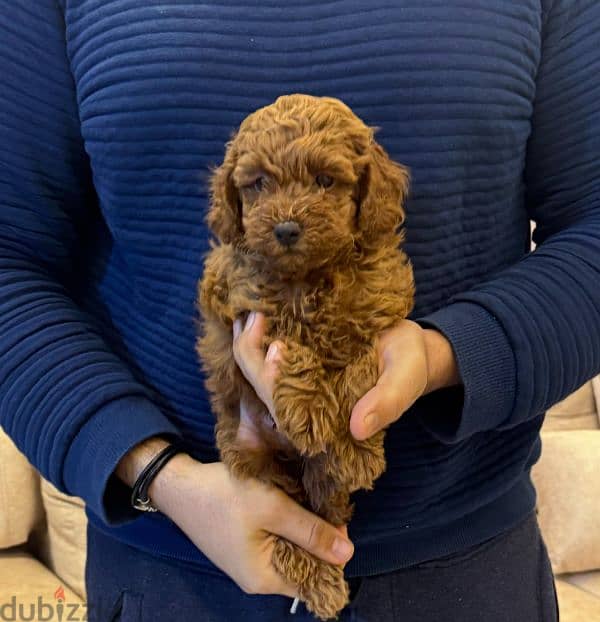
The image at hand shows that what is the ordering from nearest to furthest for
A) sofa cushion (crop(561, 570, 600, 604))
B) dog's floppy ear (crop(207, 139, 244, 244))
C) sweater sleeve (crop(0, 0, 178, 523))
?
dog's floppy ear (crop(207, 139, 244, 244)) < sweater sleeve (crop(0, 0, 178, 523)) < sofa cushion (crop(561, 570, 600, 604))

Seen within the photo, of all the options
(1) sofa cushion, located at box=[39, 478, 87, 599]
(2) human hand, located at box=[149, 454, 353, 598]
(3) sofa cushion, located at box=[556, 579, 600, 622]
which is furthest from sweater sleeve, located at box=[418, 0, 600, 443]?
(1) sofa cushion, located at box=[39, 478, 87, 599]

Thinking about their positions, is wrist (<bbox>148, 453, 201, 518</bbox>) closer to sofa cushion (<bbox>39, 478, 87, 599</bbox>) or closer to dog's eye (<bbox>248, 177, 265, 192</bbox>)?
dog's eye (<bbox>248, 177, 265, 192</bbox>)

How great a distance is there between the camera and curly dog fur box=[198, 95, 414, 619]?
3.10 ft

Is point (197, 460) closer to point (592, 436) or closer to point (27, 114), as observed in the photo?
point (27, 114)

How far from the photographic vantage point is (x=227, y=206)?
1.02 metres

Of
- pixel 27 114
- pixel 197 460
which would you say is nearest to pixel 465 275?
pixel 197 460

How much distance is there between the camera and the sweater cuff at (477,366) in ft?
3.40

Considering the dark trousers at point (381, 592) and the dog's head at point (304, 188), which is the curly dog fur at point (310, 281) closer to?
the dog's head at point (304, 188)

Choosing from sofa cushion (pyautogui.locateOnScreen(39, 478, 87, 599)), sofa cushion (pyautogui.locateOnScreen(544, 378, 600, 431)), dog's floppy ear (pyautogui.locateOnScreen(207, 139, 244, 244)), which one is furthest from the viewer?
sofa cushion (pyautogui.locateOnScreen(544, 378, 600, 431))

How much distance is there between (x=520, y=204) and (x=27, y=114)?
2.82 ft

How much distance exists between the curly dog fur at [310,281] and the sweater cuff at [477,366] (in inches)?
3.1

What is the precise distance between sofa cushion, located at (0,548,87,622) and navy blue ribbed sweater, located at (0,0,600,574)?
68.6 inches

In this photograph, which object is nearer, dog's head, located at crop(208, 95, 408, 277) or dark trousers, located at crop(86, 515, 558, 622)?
dog's head, located at crop(208, 95, 408, 277)

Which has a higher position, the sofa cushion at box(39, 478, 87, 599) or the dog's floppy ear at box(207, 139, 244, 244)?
the dog's floppy ear at box(207, 139, 244, 244)
